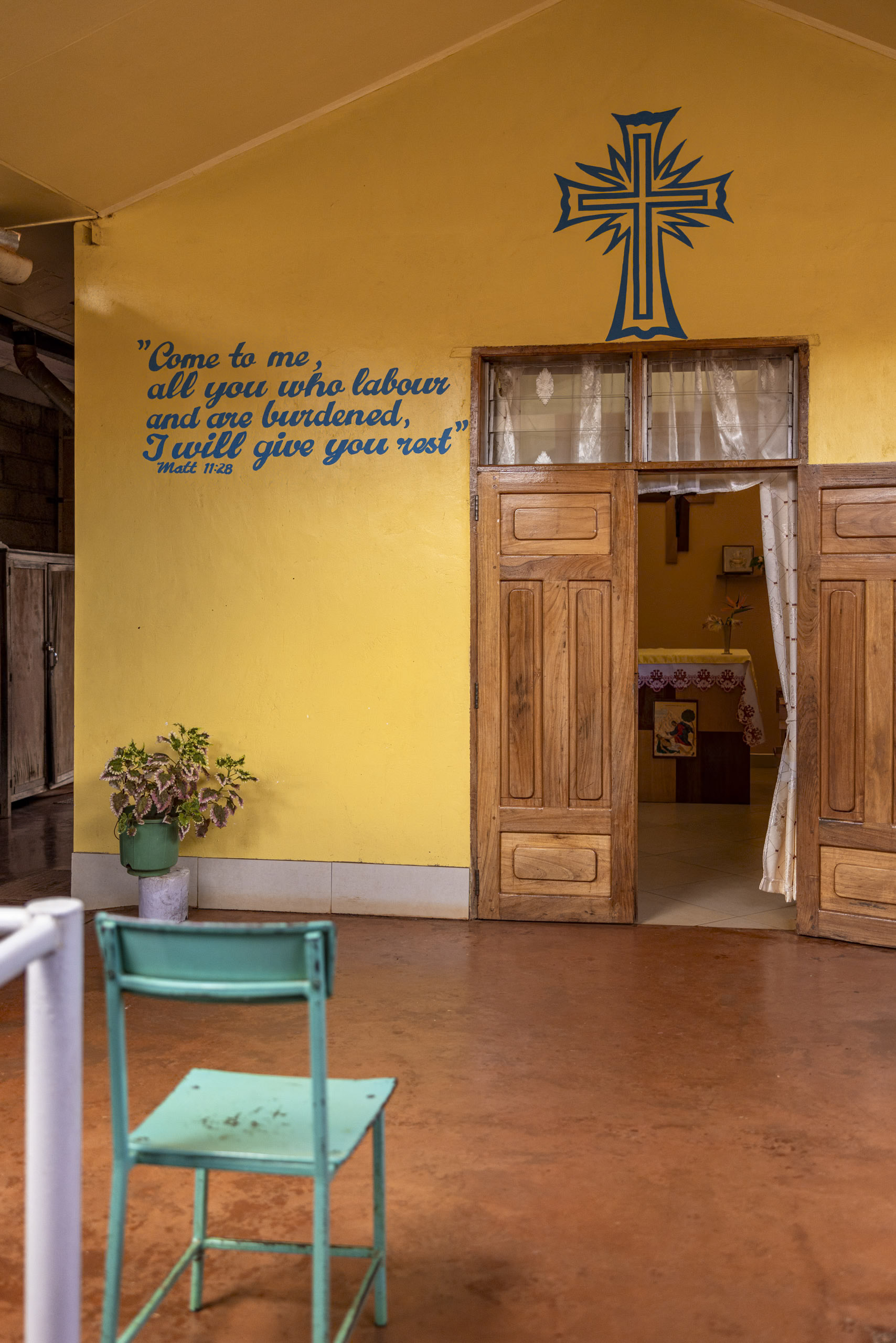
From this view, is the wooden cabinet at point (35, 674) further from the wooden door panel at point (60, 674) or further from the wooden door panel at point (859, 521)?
the wooden door panel at point (859, 521)

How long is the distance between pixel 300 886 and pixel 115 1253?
351 centimetres

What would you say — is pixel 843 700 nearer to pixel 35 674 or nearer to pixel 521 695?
pixel 521 695

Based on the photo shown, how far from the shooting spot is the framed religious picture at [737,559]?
10578mm

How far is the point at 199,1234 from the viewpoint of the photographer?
7.93ft

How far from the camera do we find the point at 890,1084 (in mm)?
3512

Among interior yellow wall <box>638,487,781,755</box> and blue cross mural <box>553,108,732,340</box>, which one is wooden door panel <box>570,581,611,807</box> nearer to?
blue cross mural <box>553,108,732,340</box>

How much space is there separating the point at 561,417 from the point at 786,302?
114 cm

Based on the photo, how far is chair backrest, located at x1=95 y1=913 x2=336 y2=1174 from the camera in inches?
75.8

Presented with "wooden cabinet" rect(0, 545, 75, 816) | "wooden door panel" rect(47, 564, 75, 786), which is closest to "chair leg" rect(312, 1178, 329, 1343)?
"wooden cabinet" rect(0, 545, 75, 816)

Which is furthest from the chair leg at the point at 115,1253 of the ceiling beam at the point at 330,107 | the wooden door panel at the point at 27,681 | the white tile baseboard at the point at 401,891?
the wooden door panel at the point at 27,681

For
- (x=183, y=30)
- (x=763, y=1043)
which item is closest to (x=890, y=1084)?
(x=763, y=1043)

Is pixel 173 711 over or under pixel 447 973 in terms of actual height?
over

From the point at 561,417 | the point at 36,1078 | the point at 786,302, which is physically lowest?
the point at 36,1078

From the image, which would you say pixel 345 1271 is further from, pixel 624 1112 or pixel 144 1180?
pixel 624 1112
